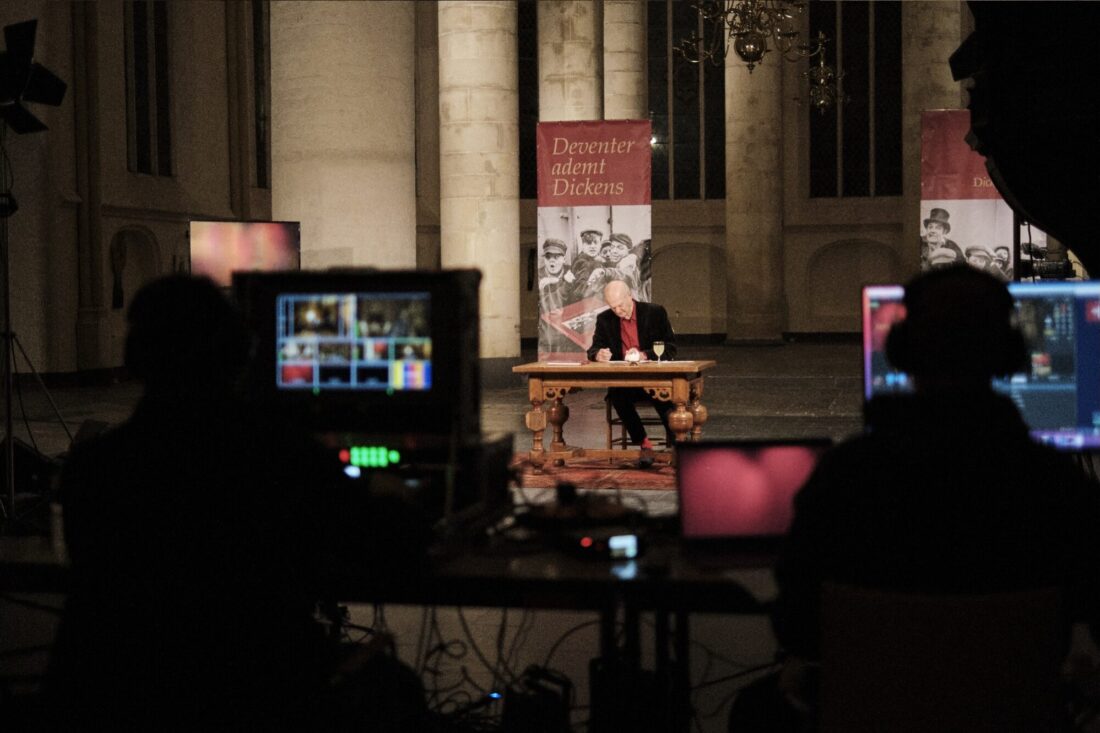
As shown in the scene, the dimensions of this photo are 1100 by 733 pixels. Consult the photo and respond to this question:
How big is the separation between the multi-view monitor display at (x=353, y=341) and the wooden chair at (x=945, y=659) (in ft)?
4.77

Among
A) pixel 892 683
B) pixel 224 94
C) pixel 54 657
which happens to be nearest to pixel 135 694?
pixel 54 657

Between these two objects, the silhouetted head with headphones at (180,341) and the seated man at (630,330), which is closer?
the silhouetted head with headphones at (180,341)

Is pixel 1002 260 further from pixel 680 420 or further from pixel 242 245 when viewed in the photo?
pixel 242 245

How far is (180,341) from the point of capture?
2.54 metres

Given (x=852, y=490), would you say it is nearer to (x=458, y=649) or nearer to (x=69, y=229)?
(x=458, y=649)

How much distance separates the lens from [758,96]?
82.5 ft

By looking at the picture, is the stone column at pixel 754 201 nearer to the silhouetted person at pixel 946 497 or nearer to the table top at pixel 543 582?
the table top at pixel 543 582

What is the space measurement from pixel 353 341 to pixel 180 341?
97 centimetres

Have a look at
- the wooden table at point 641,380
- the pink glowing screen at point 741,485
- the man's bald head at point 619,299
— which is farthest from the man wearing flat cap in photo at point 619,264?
the pink glowing screen at point 741,485

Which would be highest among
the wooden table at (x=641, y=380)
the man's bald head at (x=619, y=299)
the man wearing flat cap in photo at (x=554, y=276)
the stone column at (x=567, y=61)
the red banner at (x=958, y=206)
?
the stone column at (x=567, y=61)

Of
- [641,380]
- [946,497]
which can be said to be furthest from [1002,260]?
[946,497]

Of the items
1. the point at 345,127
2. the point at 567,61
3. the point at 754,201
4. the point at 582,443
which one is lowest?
the point at 582,443

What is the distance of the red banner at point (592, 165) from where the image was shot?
11.7m

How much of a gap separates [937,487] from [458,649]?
A: 3.21 meters
